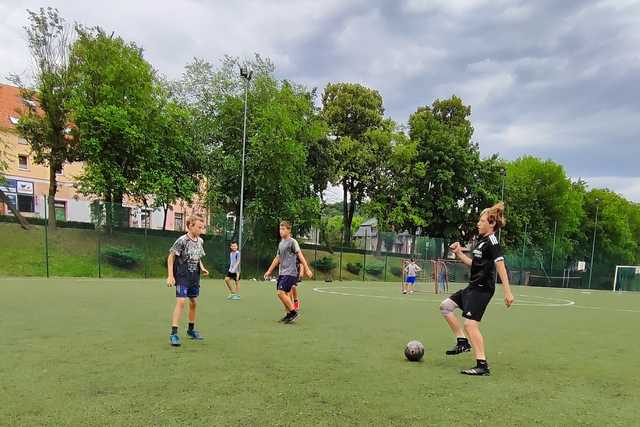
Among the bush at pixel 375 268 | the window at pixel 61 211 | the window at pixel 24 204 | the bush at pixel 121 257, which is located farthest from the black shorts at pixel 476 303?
the window at pixel 24 204

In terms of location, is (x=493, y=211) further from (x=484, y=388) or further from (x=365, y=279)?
(x=365, y=279)

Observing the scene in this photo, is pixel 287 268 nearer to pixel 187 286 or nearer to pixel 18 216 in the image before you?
pixel 187 286

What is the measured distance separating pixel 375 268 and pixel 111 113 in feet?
Result: 64.2

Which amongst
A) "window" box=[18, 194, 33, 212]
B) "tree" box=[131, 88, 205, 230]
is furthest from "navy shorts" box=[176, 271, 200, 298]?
"window" box=[18, 194, 33, 212]

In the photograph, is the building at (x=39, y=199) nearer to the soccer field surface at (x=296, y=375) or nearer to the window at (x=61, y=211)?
the window at (x=61, y=211)

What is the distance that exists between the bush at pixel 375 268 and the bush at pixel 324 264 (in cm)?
258

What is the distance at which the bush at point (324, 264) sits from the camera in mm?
31359

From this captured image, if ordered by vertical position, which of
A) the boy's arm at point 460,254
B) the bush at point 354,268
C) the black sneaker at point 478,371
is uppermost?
the boy's arm at point 460,254

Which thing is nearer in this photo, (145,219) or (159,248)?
(145,219)

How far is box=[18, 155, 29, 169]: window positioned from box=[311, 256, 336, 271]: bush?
2976cm

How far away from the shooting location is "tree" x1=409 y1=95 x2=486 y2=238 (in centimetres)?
3847

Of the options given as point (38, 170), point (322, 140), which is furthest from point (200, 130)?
point (38, 170)

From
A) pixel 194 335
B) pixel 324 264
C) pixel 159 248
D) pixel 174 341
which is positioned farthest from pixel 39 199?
pixel 174 341

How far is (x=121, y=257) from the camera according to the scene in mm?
23328
